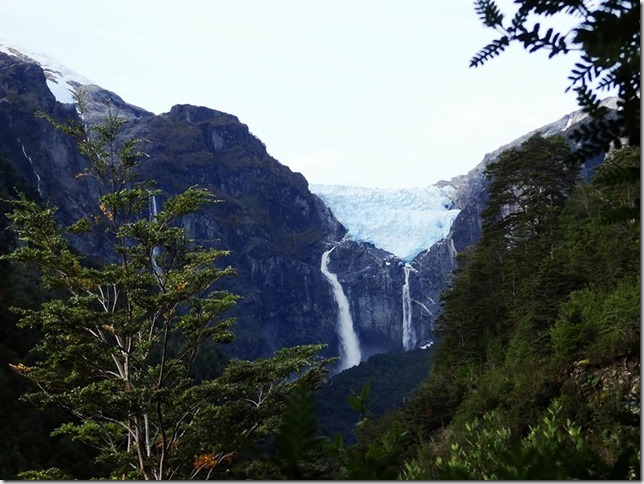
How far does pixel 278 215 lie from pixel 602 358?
119m

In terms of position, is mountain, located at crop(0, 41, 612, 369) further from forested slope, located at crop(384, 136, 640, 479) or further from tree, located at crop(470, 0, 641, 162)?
tree, located at crop(470, 0, 641, 162)

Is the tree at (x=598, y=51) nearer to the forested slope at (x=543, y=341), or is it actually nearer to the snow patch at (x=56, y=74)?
the forested slope at (x=543, y=341)

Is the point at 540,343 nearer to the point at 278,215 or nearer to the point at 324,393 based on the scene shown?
the point at 324,393

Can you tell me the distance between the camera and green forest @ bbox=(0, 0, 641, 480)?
56.9 inches

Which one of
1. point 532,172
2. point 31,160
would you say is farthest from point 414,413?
point 31,160

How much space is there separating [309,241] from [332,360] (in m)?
110

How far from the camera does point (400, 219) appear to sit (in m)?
106

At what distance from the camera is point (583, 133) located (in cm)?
138

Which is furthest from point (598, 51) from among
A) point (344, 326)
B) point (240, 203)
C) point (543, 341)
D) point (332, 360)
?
point (240, 203)

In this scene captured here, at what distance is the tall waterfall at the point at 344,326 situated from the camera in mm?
105125

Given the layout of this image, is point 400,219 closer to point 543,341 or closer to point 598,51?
point 543,341

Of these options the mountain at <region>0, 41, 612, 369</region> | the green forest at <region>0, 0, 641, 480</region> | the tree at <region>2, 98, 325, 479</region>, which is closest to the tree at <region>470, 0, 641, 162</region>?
the green forest at <region>0, 0, 641, 480</region>

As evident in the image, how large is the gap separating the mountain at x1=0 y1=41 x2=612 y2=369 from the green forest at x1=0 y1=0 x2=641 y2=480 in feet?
279

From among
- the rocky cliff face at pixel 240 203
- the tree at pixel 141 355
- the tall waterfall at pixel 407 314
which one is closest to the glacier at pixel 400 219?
the tall waterfall at pixel 407 314
